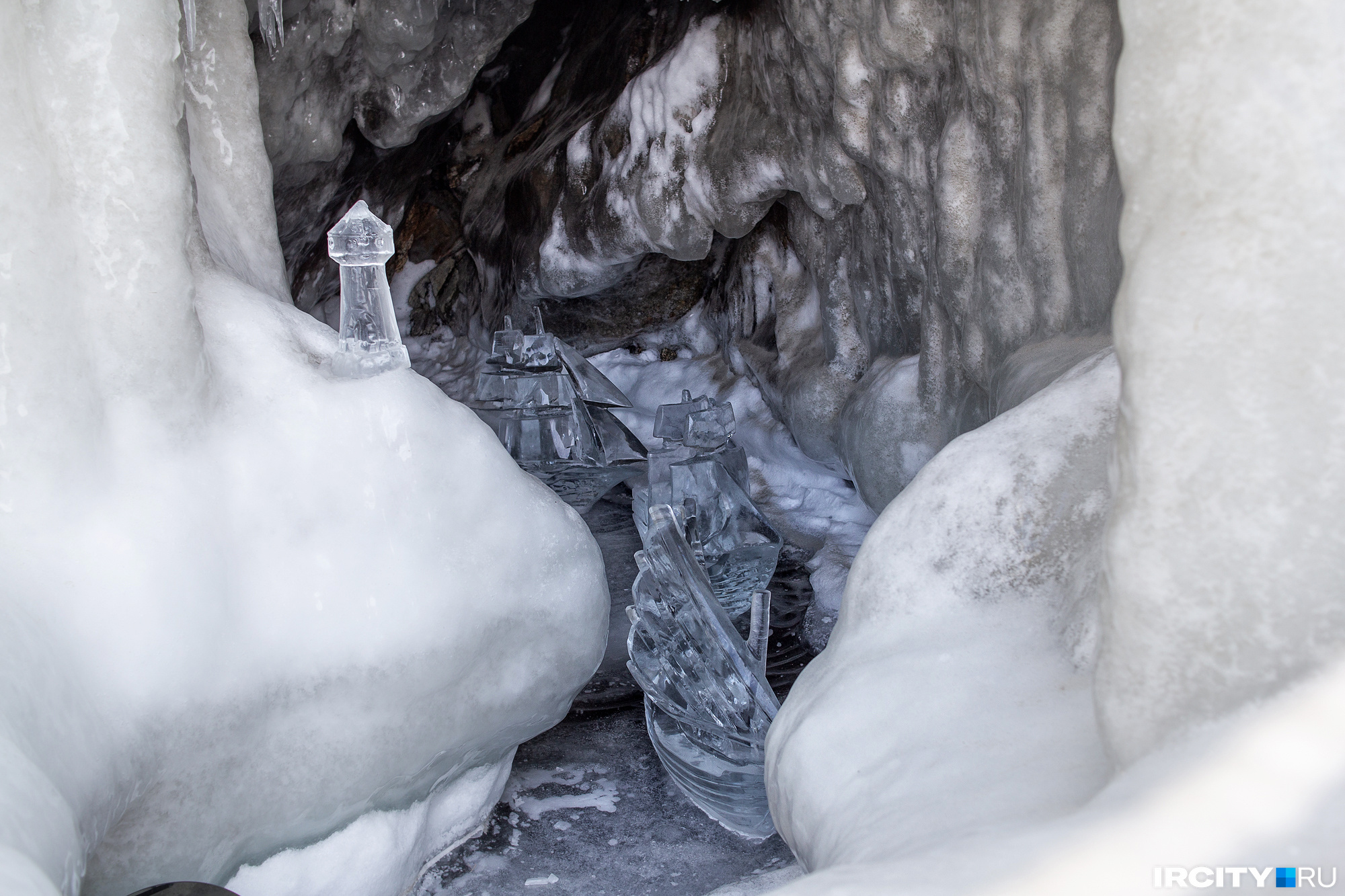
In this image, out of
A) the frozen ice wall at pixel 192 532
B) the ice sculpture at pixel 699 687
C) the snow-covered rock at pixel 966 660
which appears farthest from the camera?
the ice sculpture at pixel 699 687

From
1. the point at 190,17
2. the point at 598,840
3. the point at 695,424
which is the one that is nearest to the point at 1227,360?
the point at 598,840

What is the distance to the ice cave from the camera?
108 cm

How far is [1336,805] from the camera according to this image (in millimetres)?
944

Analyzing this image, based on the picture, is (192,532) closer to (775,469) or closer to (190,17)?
(190,17)

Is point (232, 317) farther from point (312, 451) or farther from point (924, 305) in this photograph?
point (924, 305)

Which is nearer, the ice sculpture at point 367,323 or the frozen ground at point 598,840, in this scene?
the ice sculpture at point 367,323

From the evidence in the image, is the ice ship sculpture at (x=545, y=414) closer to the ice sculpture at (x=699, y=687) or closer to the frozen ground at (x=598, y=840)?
the frozen ground at (x=598, y=840)

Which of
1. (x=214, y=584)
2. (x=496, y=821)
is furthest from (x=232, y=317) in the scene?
(x=496, y=821)

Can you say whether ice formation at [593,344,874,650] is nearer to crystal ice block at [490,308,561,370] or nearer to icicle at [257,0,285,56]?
crystal ice block at [490,308,561,370]

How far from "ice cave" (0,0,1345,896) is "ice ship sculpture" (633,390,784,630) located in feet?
0.07

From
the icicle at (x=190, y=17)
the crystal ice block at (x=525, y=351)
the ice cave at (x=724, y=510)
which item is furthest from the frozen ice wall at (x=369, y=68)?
the crystal ice block at (x=525, y=351)

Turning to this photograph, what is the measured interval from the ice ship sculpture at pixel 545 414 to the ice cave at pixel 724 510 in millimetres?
858

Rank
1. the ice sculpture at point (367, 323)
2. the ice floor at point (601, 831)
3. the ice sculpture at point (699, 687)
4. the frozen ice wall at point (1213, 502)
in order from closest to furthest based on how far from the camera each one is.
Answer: the frozen ice wall at point (1213, 502) < the ice sculpture at point (367, 323) < the ice floor at point (601, 831) < the ice sculpture at point (699, 687)

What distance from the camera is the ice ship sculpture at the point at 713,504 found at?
4133 mm
